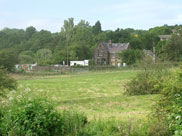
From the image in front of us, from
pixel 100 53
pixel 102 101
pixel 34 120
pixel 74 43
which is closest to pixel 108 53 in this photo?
pixel 100 53

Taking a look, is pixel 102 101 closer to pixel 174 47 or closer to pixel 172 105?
pixel 172 105

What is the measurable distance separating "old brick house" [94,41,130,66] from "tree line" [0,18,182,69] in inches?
153

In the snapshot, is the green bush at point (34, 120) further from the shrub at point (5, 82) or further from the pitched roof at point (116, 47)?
the pitched roof at point (116, 47)

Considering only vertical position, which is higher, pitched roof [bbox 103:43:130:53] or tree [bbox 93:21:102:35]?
tree [bbox 93:21:102:35]

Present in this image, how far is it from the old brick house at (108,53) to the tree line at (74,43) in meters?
3.89

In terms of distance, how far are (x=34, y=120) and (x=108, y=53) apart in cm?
7984

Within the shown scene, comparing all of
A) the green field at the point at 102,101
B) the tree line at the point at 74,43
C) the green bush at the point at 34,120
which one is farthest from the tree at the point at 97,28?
the green bush at the point at 34,120

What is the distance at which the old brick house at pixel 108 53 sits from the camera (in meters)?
84.6

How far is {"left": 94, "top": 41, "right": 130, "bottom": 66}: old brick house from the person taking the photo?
84625 mm

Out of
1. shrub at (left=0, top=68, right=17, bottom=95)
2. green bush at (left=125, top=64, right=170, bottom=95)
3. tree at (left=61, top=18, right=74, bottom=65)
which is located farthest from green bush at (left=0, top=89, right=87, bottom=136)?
tree at (left=61, top=18, right=74, bottom=65)

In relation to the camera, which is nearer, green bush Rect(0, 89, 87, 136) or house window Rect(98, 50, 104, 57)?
green bush Rect(0, 89, 87, 136)

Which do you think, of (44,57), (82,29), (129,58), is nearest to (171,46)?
(129,58)

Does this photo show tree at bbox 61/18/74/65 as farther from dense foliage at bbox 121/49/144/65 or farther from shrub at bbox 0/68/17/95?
shrub at bbox 0/68/17/95

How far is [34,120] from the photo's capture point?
6477 mm
